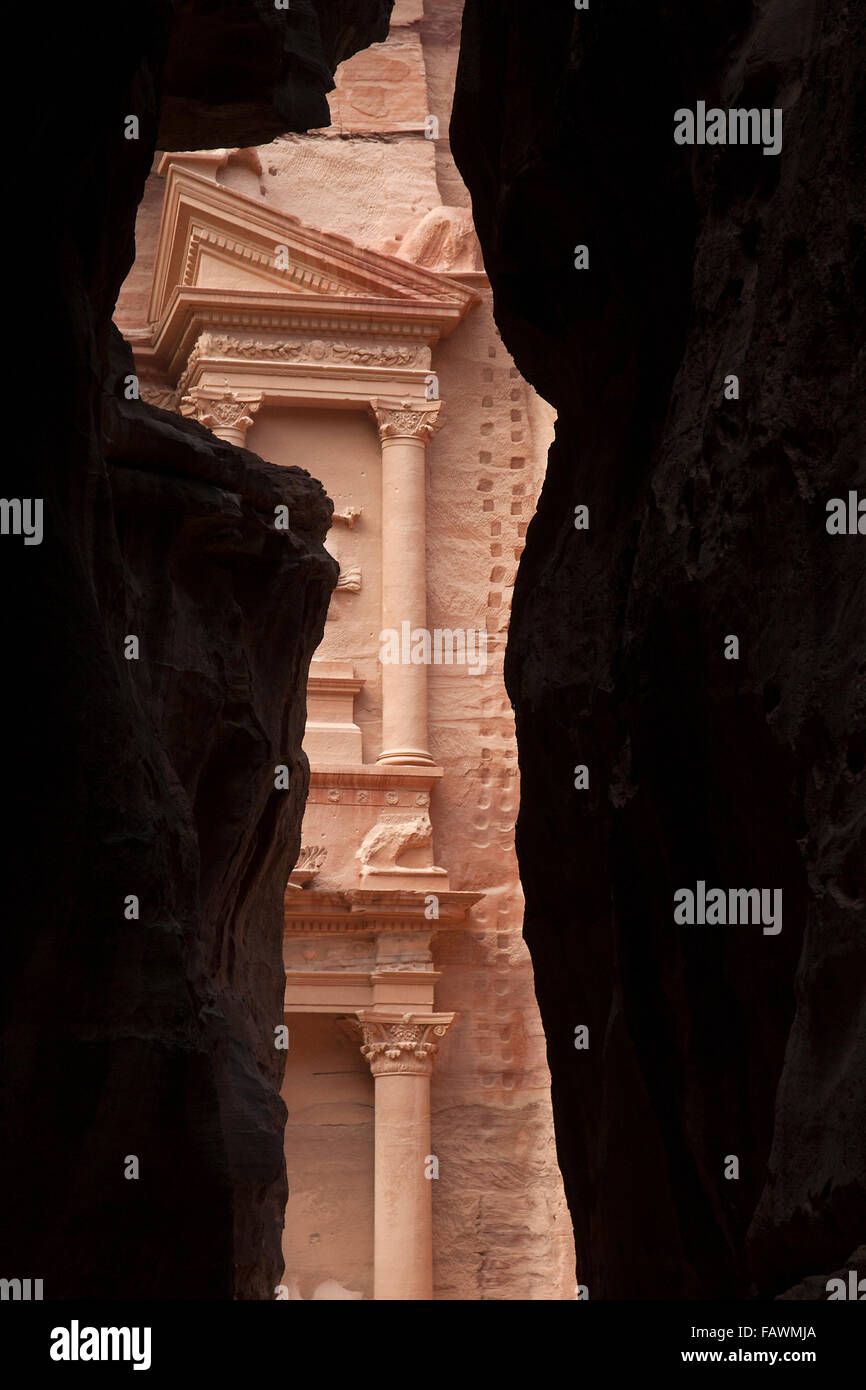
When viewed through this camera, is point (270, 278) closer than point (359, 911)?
No

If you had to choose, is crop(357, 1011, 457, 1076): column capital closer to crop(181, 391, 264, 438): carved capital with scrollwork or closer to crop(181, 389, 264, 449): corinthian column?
crop(181, 389, 264, 449): corinthian column

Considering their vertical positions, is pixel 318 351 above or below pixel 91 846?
above

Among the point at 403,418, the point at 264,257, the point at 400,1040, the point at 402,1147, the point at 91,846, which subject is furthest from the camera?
the point at 403,418

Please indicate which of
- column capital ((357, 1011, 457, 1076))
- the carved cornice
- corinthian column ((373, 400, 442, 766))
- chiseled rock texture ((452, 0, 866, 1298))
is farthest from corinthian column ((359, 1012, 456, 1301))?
chiseled rock texture ((452, 0, 866, 1298))

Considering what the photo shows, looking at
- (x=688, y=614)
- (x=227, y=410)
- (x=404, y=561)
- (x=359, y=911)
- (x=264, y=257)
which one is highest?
(x=264, y=257)

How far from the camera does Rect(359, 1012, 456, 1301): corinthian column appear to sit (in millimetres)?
14812

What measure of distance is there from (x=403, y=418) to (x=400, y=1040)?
5665mm

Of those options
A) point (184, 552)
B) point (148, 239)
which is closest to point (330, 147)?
point (148, 239)

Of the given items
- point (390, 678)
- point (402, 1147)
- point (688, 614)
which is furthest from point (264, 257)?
point (688, 614)

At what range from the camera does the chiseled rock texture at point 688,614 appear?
4758mm

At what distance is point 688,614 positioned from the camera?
5738 millimetres

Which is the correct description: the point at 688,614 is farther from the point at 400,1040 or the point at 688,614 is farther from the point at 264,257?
the point at 264,257

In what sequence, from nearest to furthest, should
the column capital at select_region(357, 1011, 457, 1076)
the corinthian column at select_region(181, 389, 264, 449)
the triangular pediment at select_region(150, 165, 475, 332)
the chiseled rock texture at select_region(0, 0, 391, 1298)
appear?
the chiseled rock texture at select_region(0, 0, 391, 1298) < the column capital at select_region(357, 1011, 457, 1076) < the corinthian column at select_region(181, 389, 264, 449) < the triangular pediment at select_region(150, 165, 475, 332)

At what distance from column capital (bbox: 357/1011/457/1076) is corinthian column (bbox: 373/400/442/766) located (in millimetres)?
2382
